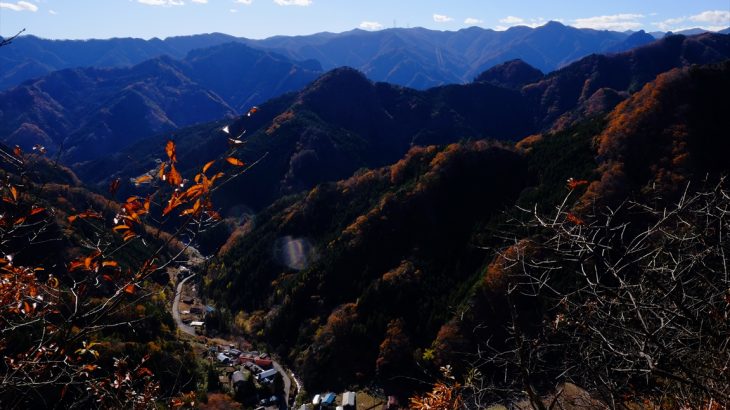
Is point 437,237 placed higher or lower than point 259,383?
higher

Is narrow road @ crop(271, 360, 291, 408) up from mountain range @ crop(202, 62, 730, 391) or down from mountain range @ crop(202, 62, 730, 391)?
down

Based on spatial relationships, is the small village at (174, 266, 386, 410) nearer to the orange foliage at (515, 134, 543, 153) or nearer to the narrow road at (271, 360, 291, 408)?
the narrow road at (271, 360, 291, 408)

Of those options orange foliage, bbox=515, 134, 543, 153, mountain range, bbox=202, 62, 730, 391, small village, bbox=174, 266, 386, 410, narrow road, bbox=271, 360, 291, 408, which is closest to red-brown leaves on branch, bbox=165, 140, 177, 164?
small village, bbox=174, 266, 386, 410

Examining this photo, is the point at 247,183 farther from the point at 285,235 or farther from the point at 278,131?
the point at 285,235

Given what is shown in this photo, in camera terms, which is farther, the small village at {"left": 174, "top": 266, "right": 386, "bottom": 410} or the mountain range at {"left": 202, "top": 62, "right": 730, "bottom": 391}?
the mountain range at {"left": 202, "top": 62, "right": 730, "bottom": 391}

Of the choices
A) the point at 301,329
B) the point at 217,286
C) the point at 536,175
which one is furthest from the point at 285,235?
the point at 536,175

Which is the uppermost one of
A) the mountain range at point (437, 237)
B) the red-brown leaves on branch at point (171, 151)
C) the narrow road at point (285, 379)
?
the red-brown leaves on branch at point (171, 151)

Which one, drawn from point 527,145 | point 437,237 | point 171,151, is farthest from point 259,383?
point 527,145

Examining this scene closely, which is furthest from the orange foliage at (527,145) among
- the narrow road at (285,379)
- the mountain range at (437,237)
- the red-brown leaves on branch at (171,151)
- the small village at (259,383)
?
the red-brown leaves on branch at (171,151)

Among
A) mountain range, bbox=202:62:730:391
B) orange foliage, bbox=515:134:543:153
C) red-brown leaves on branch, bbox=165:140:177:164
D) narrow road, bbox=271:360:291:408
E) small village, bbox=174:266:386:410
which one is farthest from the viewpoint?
orange foliage, bbox=515:134:543:153

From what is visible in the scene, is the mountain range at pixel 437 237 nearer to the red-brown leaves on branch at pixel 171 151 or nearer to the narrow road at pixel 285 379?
the narrow road at pixel 285 379

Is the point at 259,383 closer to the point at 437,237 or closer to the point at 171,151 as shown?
the point at 437,237
